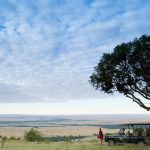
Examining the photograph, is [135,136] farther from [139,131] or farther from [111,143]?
[111,143]

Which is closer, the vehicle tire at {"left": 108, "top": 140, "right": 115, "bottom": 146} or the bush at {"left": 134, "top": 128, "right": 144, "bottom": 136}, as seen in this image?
the bush at {"left": 134, "top": 128, "right": 144, "bottom": 136}

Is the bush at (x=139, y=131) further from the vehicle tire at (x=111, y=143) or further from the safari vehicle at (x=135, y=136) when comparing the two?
the vehicle tire at (x=111, y=143)

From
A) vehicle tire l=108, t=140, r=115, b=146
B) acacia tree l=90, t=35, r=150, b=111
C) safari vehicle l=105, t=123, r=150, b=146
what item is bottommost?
vehicle tire l=108, t=140, r=115, b=146

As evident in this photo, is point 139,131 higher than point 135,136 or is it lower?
higher

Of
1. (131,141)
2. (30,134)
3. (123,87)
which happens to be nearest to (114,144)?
(131,141)

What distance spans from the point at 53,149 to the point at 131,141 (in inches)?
372

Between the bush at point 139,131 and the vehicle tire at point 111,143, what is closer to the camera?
the bush at point 139,131

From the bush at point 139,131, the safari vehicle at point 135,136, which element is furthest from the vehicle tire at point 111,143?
the bush at point 139,131

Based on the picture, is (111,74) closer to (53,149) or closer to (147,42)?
(147,42)

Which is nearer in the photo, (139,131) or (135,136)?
(135,136)

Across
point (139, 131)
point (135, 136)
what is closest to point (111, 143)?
point (135, 136)

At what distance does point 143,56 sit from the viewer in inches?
1716

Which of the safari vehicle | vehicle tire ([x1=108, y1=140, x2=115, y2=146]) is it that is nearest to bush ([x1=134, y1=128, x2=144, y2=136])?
the safari vehicle

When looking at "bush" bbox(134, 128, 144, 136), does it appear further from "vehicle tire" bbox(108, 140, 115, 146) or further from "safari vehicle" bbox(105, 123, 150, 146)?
"vehicle tire" bbox(108, 140, 115, 146)
